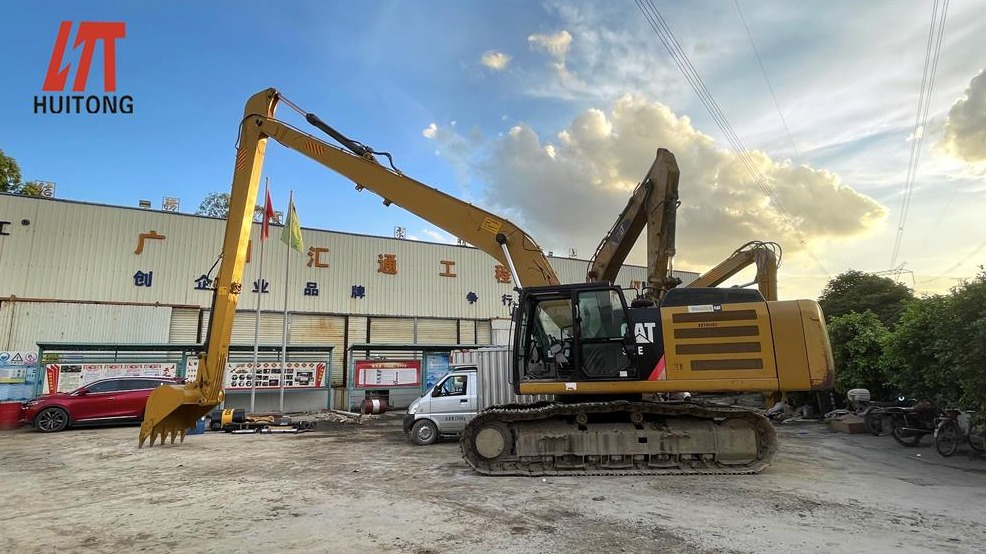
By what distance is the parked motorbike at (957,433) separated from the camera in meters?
9.26

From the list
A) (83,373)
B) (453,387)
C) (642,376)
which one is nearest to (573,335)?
(642,376)

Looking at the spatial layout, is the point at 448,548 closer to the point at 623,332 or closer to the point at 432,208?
Answer: the point at 623,332

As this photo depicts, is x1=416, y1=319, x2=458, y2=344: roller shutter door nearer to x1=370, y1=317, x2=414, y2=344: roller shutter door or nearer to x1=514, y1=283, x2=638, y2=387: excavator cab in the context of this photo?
x1=370, y1=317, x2=414, y2=344: roller shutter door

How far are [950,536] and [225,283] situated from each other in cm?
1161

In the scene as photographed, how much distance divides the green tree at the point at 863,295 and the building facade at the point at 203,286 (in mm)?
19865

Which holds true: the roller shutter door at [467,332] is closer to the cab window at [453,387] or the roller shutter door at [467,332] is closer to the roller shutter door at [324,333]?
the roller shutter door at [324,333]

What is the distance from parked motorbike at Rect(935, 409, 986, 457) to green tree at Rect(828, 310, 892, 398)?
5617 millimetres

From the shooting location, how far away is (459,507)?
Answer: 6.00 m

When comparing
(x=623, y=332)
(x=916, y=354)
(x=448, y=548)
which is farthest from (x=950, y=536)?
(x=916, y=354)

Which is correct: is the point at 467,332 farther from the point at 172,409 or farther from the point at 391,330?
the point at 172,409

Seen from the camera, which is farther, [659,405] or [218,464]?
[218,464]

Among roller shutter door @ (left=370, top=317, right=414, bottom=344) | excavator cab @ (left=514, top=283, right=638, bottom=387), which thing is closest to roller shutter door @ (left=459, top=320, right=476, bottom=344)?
roller shutter door @ (left=370, top=317, right=414, bottom=344)

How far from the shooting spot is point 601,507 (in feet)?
19.5

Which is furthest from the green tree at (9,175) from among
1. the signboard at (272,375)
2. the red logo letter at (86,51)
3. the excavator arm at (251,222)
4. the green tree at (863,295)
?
the green tree at (863,295)
